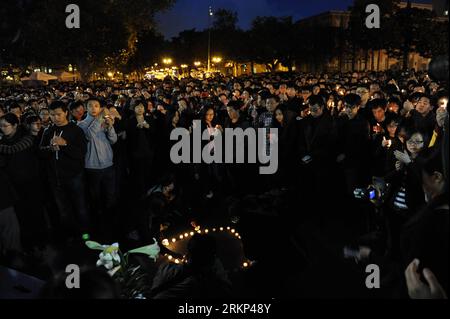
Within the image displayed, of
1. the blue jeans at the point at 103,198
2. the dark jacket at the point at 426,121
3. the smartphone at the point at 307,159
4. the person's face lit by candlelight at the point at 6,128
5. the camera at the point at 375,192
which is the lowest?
the blue jeans at the point at 103,198

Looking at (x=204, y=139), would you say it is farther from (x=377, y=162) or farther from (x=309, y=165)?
(x=377, y=162)

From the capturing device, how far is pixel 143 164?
868cm

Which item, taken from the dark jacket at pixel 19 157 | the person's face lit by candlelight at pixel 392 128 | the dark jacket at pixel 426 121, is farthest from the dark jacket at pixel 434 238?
the dark jacket at pixel 19 157

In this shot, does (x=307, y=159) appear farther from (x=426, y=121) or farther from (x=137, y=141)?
(x=137, y=141)

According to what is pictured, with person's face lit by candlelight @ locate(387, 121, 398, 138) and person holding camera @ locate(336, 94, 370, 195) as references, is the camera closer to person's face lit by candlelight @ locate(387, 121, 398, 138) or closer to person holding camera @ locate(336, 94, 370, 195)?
person's face lit by candlelight @ locate(387, 121, 398, 138)

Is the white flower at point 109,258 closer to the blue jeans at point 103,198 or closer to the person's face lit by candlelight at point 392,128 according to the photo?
the blue jeans at point 103,198

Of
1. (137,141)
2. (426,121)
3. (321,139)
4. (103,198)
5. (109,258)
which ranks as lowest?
(103,198)

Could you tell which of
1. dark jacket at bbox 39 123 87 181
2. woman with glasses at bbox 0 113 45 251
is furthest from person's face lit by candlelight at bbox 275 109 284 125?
woman with glasses at bbox 0 113 45 251

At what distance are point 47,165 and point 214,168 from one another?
325cm

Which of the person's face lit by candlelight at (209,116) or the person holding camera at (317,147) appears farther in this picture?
the person's face lit by candlelight at (209,116)

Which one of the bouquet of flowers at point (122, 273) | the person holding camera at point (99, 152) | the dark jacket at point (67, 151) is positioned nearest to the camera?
the bouquet of flowers at point (122, 273)

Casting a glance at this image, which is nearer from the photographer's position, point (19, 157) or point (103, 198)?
point (19, 157)

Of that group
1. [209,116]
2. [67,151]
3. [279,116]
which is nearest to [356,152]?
[279,116]
